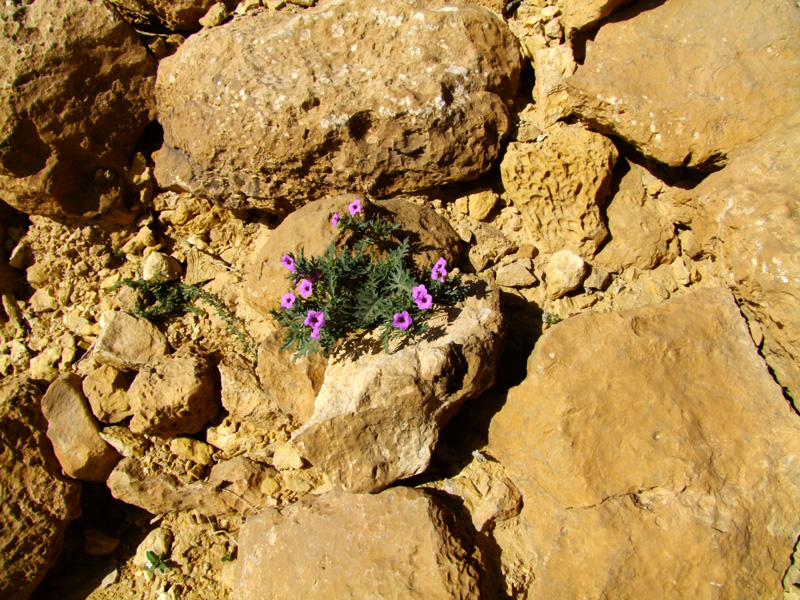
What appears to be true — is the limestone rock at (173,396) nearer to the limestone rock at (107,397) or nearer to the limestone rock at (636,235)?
the limestone rock at (107,397)

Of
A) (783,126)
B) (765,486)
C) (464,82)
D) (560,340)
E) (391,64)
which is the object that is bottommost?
(765,486)

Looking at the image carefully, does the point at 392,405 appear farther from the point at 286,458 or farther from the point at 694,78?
the point at 694,78

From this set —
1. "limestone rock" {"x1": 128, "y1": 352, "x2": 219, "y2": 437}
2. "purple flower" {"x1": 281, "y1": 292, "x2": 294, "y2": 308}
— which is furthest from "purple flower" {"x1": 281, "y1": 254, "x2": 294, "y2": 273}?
"limestone rock" {"x1": 128, "y1": 352, "x2": 219, "y2": 437}


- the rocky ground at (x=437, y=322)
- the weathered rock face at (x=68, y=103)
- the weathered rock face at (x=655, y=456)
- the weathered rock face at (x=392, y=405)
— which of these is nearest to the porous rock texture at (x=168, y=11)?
the rocky ground at (x=437, y=322)

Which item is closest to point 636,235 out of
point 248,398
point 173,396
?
point 248,398

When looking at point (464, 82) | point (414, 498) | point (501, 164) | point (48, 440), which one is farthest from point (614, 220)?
point (48, 440)

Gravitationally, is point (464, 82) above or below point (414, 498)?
above

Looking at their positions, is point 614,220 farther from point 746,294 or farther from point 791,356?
point 791,356

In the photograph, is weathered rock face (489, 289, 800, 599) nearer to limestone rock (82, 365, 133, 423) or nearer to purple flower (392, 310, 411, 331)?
purple flower (392, 310, 411, 331)
